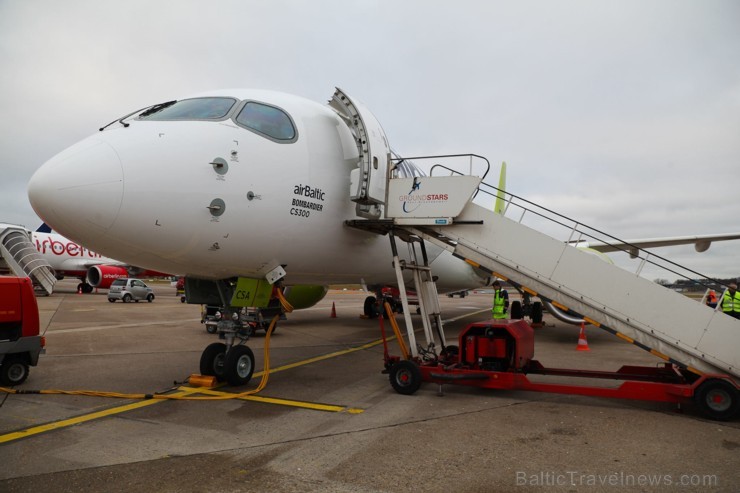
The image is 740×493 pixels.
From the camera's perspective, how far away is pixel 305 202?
649 centimetres

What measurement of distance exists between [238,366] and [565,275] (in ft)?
15.8

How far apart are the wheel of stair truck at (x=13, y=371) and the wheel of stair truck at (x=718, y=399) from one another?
9.35 meters

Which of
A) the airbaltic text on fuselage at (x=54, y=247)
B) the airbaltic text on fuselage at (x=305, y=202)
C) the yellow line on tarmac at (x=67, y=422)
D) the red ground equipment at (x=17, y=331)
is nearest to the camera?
the yellow line on tarmac at (x=67, y=422)

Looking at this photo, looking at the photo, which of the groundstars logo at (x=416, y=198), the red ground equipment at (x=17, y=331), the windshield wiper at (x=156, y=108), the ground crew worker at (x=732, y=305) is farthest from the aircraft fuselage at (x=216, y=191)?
the ground crew worker at (x=732, y=305)

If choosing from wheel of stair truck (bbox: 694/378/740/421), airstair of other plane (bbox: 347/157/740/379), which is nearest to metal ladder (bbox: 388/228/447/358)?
airstair of other plane (bbox: 347/157/740/379)

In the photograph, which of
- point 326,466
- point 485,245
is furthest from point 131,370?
point 485,245

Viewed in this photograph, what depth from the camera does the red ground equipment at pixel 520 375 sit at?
19.1 feet

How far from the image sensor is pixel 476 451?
4547 millimetres

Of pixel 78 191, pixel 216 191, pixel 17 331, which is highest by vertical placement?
pixel 216 191

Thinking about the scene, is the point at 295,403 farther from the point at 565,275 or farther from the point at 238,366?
the point at 565,275

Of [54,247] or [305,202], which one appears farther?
[54,247]

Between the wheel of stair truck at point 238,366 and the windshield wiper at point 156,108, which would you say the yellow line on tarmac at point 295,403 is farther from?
the windshield wiper at point 156,108

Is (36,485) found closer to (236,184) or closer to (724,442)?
(236,184)

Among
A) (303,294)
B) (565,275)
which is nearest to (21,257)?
(303,294)
